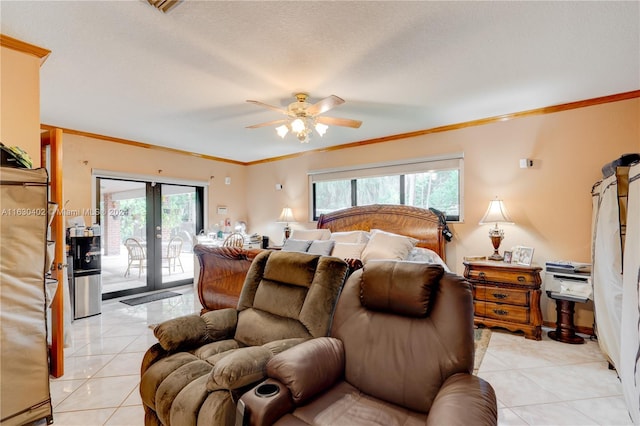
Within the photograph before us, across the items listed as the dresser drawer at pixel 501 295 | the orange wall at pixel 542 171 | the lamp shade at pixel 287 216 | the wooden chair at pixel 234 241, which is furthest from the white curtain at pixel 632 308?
the wooden chair at pixel 234 241

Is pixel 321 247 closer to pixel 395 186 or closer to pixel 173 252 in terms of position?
pixel 395 186

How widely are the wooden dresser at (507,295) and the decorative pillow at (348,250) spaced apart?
1.27 m

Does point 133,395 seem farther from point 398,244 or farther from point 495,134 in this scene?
point 495,134

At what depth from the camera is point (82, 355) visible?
296cm

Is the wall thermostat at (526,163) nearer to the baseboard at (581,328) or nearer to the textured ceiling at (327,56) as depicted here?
the textured ceiling at (327,56)

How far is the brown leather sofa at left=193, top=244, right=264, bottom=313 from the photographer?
3.33 m

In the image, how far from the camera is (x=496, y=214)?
3.66 meters


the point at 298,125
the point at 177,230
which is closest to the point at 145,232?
the point at 177,230

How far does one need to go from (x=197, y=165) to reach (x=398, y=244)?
14.0 feet

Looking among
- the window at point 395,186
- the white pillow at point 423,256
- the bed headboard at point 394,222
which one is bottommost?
the white pillow at point 423,256

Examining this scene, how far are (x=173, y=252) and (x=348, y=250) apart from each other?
369 cm

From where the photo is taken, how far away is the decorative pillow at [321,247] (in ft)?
12.6

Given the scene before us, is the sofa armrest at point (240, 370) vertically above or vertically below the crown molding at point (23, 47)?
below

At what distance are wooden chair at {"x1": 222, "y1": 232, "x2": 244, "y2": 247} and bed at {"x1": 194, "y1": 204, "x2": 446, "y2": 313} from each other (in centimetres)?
133
